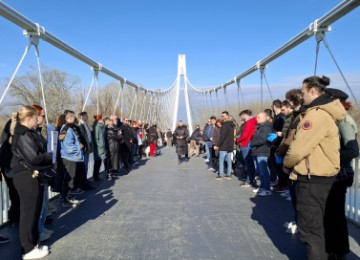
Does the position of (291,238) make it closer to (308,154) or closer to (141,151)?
(308,154)

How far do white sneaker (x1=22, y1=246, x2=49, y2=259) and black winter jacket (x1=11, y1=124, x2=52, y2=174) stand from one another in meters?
0.78

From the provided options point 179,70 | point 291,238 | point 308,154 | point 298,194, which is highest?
point 179,70

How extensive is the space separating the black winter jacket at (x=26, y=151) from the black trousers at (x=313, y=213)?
7.77ft

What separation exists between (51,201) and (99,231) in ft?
6.33

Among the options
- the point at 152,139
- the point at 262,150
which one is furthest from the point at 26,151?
the point at 152,139

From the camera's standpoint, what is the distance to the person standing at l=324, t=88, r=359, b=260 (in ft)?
10.1

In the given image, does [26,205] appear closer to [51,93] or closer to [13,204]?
[13,204]

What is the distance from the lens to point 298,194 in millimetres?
2838

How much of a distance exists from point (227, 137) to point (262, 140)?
6.67 ft

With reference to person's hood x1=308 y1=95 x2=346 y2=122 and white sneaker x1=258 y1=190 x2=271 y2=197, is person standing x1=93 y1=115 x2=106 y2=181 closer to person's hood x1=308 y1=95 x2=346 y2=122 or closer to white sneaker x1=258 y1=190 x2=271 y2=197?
white sneaker x1=258 y1=190 x2=271 y2=197

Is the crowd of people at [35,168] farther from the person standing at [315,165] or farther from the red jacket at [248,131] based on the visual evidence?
the red jacket at [248,131]

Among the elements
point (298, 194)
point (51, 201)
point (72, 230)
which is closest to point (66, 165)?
point (51, 201)

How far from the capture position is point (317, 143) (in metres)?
2.67

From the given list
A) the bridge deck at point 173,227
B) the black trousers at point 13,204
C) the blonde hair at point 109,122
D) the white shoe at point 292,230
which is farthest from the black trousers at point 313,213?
the blonde hair at point 109,122
